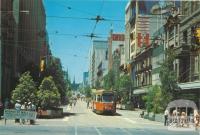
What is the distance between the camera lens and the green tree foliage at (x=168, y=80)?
53.0 meters

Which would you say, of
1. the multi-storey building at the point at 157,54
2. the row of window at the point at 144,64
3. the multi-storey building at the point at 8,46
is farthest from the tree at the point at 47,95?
the row of window at the point at 144,64

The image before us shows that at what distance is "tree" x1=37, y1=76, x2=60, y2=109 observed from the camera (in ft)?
168

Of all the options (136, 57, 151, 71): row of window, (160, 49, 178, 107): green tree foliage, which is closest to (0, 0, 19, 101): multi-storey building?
(160, 49, 178, 107): green tree foliage

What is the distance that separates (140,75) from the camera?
113000mm

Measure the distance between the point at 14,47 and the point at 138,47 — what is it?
156 feet

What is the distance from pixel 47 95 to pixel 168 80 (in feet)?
39.8

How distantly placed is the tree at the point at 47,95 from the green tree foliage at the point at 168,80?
10.5 metres

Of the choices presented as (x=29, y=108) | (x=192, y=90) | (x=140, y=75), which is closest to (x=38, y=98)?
(x=29, y=108)

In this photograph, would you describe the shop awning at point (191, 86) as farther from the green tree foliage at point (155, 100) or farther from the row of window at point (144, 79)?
the row of window at point (144, 79)

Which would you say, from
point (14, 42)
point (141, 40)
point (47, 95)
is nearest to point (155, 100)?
point (47, 95)

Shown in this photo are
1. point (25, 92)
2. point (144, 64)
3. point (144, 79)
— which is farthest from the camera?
point (144, 64)

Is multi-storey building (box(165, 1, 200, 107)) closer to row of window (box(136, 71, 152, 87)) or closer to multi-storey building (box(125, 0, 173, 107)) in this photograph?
multi-storey building (box(125, 0, 173, 107))

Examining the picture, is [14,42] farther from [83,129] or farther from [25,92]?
[83,129]

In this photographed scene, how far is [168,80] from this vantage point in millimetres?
53531
